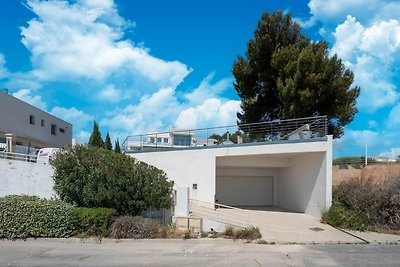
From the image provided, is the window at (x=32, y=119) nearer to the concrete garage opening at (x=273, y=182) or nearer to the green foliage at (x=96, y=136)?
the green foliage at (x=96, y=136)

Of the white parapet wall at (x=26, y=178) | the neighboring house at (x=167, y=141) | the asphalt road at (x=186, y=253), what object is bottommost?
the asphalt road at (x=186, y=253)

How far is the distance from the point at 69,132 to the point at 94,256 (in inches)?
1464

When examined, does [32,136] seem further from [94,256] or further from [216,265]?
[216,265]

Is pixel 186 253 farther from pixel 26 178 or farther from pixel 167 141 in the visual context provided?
pixel 167 141

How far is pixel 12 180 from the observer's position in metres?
17.9

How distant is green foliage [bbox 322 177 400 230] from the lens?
625 inches

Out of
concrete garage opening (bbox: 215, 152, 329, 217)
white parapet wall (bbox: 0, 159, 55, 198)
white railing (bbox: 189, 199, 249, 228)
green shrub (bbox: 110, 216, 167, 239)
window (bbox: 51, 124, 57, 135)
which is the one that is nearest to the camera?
green shrub (bbox: 110, 216, 167, 239)

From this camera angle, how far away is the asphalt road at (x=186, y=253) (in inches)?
407

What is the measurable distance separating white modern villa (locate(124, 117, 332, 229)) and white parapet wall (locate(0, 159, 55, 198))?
6.15m

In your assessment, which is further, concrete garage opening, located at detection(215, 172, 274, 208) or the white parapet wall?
concrete garage opening, located at detection(215, 172, 274, 208)

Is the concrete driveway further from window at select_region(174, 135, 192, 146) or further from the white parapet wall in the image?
the white parapet wall

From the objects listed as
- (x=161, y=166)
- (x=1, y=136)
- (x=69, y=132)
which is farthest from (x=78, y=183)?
(x=69, y=132)

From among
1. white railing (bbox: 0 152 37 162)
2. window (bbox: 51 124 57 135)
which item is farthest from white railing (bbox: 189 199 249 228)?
window (bbox: 51 124 57 135)

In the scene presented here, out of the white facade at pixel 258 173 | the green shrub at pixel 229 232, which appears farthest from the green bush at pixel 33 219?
the white facade at pixel 258 173
